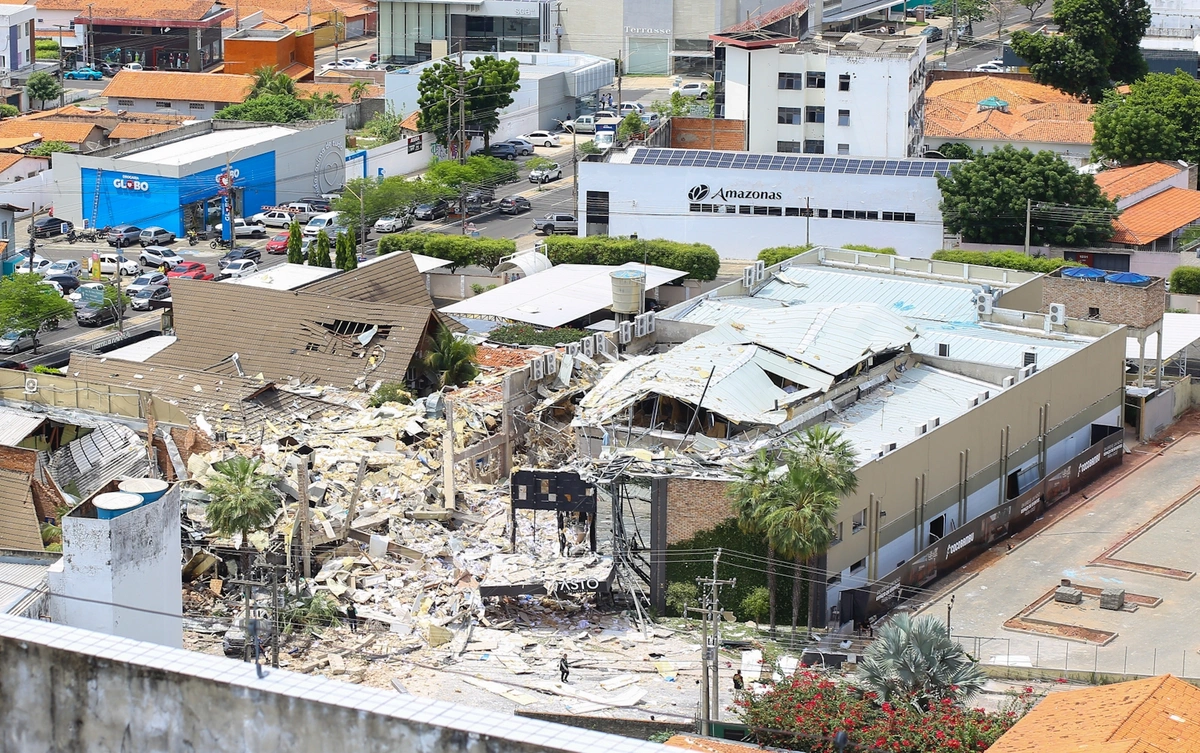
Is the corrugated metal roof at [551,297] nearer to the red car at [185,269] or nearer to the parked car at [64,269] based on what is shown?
the red car at [185,269]

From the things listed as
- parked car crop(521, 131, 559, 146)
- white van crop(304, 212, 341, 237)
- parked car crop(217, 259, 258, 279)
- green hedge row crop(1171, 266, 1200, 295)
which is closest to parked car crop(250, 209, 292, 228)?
white van crop(304, 212, 341, 237)

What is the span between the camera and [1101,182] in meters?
91.8

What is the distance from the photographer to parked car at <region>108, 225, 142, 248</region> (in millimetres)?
92812

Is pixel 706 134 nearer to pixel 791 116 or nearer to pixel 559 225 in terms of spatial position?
pixel 791 116

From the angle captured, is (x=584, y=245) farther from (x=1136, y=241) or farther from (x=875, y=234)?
(x=1136, y=241)

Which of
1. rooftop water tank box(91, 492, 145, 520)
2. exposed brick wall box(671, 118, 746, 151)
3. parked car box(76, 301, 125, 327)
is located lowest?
parked car box(76, 301, 125, 327)

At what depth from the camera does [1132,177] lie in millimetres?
92688

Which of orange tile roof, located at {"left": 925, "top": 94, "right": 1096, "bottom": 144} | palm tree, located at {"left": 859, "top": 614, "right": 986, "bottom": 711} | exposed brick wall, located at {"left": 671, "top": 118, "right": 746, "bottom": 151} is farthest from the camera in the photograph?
orange tile roof, located at {"left": 925, "top": 94, "right": 1096, "bottom": 144}

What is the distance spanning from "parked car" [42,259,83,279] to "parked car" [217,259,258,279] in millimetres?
6724

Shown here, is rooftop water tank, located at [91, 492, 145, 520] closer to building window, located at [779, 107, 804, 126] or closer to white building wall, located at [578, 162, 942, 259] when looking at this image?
white building wall, located at [578, 162, 942, 259]

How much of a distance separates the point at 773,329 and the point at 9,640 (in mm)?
38512

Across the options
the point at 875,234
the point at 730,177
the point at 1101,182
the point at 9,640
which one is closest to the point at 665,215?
the point at 730,177

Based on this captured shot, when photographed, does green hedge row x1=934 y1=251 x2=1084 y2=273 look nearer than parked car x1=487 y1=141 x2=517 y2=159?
Yes

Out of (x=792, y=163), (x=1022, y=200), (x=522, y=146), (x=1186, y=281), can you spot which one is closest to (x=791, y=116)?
(x=792, y=163)
